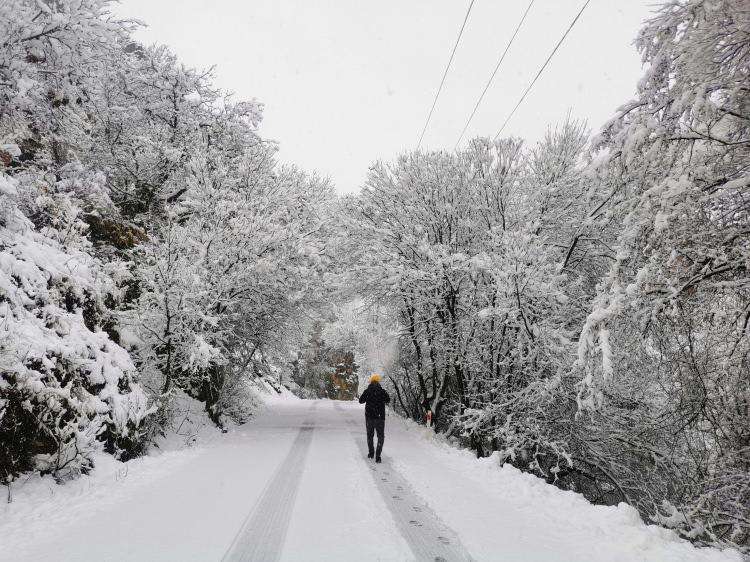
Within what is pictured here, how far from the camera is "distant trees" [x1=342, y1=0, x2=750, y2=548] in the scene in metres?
5.19

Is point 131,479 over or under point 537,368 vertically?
under

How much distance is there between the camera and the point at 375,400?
10.0 metres

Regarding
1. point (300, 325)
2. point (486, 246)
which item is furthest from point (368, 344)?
point (486, 246)

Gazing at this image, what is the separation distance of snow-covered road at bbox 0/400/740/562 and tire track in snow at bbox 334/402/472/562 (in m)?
0.01

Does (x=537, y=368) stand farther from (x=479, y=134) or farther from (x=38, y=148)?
(x=38, y=148)

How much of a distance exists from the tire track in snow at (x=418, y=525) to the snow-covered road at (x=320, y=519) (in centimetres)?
1

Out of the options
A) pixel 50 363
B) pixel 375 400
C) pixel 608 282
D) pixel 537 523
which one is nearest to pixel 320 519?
pixel 537 523

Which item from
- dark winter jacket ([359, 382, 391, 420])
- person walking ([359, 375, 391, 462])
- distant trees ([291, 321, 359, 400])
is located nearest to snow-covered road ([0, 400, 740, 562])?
person walking ([359, 375, 391, 462])

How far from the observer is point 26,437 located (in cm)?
627

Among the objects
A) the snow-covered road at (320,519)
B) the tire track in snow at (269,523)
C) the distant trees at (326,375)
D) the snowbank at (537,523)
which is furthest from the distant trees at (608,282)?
the distant trees at (326,375)

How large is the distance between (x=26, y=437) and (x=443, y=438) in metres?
11.1

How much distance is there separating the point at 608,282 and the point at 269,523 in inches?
199

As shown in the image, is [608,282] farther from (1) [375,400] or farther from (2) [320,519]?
(1) [375,400]

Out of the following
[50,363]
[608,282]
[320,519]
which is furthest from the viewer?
[50,363]
